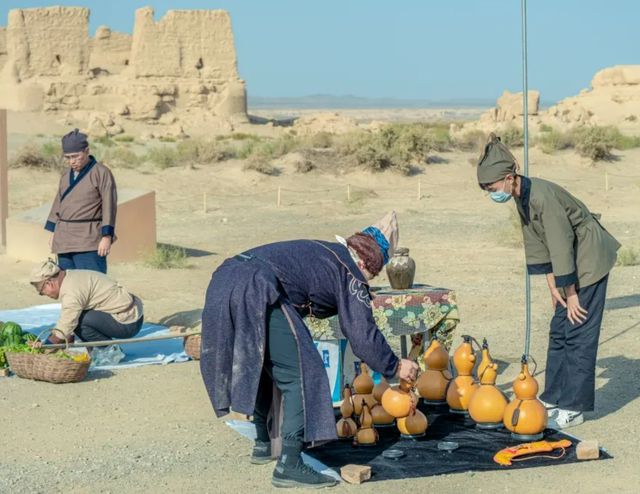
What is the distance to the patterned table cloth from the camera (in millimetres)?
6449

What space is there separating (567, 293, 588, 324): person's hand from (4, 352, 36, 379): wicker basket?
3186mm

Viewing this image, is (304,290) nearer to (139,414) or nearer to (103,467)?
(103,467)

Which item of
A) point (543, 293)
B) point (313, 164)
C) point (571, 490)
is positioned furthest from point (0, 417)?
point (313, 164)

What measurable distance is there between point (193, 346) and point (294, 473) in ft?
8.70

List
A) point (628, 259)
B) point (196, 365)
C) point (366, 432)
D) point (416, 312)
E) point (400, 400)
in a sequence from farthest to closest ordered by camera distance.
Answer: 1. point (628, 259)
2. point (196, 365)
3. point (416, 312)
4. point (366, 432)
5. point (400, 400)

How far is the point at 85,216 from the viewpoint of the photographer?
25.5 ft

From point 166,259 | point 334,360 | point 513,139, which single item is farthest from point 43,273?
point 513,139

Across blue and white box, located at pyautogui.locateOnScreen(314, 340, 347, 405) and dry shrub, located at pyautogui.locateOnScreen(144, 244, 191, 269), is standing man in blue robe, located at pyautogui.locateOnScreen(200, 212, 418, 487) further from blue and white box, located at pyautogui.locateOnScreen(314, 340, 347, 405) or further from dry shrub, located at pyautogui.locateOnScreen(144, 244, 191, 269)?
dry shrub, located at pyautogui.locateOnScreen(144, 244, 191, 269)

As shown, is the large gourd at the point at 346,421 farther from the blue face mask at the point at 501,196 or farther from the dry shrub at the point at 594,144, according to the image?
the dry shrub at the point at 594,144

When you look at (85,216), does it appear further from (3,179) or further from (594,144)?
(594,144)

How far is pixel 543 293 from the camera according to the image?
1039cm

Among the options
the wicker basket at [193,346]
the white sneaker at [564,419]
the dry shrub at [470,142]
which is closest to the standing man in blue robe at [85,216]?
the wicker basket at [193,346]

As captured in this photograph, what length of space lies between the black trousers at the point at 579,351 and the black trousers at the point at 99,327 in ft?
9.43

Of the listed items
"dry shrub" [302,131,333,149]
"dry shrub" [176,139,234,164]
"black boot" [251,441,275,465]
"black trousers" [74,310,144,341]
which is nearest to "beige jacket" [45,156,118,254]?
"black trousers" [74,310,144,341]
